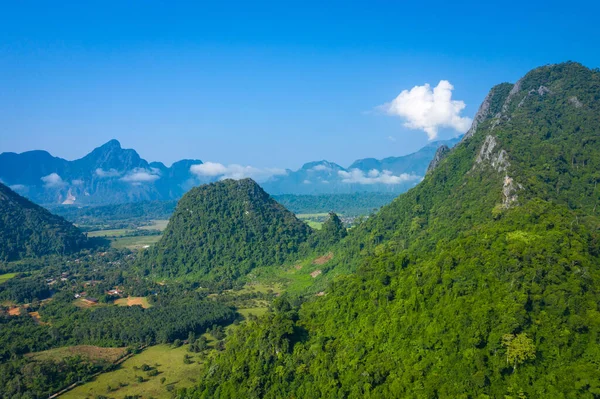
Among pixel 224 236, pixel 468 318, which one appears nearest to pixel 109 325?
pixel 224 236

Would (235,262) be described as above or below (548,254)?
below

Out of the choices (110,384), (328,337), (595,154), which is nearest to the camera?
(328,337)

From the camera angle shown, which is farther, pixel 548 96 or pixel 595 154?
pixel 548 96

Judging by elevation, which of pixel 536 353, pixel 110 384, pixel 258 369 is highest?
pixel 536 353

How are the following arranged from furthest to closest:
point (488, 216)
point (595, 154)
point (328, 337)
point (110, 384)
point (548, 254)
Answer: point (595, 154) → point (488, 216) → point (110, 384) → point (328, 337) → point (548, 254)

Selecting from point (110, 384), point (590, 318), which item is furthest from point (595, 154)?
point (110, 384)

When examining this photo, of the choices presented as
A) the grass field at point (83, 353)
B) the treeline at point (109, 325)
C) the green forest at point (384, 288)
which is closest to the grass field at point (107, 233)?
the green forest at point (384, 288)

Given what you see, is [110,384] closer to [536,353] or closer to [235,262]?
[536,353]
